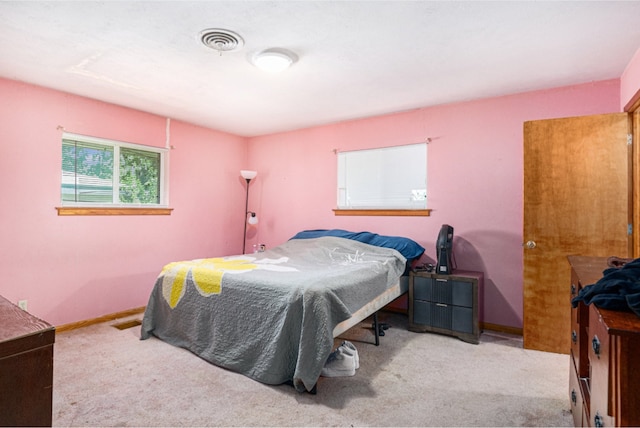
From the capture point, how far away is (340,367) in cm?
233

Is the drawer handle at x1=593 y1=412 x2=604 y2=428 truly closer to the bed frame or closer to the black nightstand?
the bed frame

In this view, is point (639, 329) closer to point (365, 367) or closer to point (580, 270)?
point (580, 270)

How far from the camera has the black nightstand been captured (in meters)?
2.96

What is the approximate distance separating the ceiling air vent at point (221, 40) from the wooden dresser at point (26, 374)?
1946 mm

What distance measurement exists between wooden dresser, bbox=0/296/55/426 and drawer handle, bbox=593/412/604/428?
1.44 meters

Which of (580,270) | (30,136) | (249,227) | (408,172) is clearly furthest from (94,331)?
(580,270)

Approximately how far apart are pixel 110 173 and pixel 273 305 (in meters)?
2.61

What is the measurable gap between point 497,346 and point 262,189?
3.46 metres

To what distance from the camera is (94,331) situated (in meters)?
3.18

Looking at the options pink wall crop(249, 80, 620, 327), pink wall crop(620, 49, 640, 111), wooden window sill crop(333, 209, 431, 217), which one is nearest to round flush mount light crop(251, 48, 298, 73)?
pink wall crop(249, 80, 620, 327)

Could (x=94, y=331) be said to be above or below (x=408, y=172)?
below

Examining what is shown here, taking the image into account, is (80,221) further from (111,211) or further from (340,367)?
(340,367)

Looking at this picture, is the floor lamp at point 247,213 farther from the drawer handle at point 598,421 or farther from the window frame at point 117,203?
the drawer handle at point 598,421

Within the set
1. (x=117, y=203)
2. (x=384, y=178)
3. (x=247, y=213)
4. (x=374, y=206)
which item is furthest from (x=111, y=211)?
(x=384, y=178)
